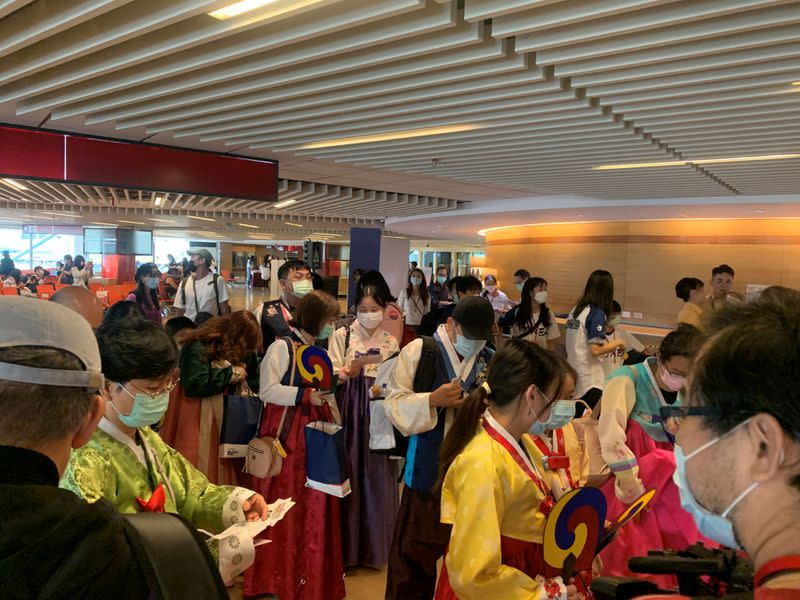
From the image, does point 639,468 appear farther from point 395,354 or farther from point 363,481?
point 363,481

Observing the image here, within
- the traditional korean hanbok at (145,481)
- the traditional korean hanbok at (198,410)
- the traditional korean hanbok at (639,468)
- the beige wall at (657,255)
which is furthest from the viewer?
the beige wall at (657,255)

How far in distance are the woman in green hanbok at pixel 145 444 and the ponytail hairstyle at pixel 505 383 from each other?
0.63 metres

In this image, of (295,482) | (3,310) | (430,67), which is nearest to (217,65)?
(430,67)

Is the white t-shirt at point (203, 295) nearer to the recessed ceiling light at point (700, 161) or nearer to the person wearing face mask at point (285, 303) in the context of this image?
the person wearing face mask at point (285, 303)

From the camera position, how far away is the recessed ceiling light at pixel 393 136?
496cm

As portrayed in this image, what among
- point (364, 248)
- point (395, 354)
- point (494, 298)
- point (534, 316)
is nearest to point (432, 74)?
point (395, 354)

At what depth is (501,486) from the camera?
5.60ft

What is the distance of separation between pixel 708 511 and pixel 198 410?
2.74 meters

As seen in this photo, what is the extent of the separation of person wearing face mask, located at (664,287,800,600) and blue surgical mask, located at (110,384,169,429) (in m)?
1.44

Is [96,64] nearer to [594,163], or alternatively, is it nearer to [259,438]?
[259,438]

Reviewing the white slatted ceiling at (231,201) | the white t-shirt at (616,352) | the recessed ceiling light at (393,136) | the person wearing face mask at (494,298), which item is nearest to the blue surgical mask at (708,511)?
the recessed ceiling light at (393,136)

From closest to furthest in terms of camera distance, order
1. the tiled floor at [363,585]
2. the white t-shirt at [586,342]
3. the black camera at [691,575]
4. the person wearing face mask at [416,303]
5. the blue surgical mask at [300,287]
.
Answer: the black camera at [691,575] → the tiled floor at [363,585] → the blue surgical mask at [300,287] → the white t-shirt at [586,342] → the person wearing face mask at [416,303]

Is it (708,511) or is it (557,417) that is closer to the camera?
(708,511)

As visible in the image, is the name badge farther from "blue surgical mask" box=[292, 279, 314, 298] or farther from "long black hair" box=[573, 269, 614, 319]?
"long black hair" box=[573, 269, 614, 319]
